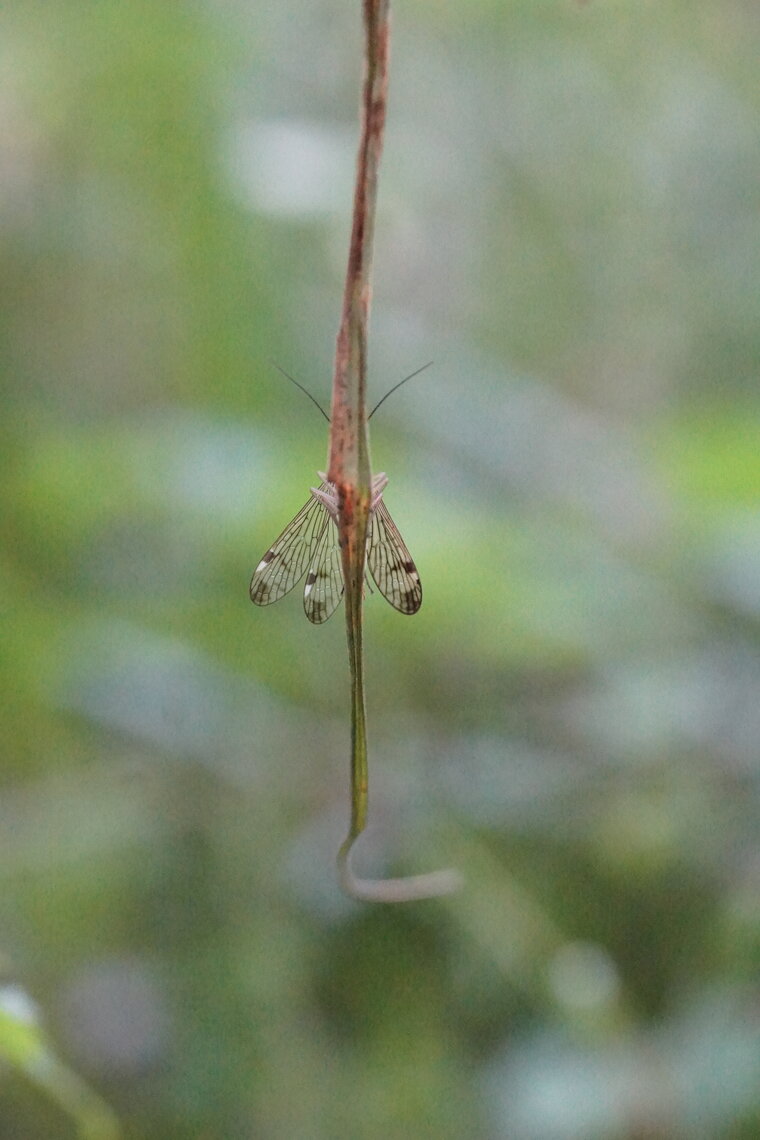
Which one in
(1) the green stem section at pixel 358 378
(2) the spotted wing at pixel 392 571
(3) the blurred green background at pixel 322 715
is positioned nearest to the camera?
(1) the green stem section at pixel 358 378

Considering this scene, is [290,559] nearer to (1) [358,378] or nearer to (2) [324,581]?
(2) [324,581]

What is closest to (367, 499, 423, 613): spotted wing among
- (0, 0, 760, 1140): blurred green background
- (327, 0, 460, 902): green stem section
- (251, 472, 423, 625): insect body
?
(251, 472, 423, 625): insect body

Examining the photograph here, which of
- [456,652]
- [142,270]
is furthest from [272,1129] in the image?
[142,270]

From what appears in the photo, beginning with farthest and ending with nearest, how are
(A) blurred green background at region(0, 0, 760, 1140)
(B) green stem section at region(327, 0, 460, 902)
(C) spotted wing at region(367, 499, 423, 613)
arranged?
1. (A) blurred green background at region(0, 0, 760, 1140)
2. (C) spotted wing at region(367, 499, 423, 613)
3. (B) green stem section at region(327, 0, 460, 902)

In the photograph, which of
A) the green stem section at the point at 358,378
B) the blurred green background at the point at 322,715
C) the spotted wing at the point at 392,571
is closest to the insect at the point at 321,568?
the spotted wing at the point at 392,571

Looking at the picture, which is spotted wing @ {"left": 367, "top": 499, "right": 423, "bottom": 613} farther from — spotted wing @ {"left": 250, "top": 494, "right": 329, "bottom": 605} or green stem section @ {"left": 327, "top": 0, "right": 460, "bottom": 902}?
green stem section @ {"left": 327, "top": 0, "right": 460, "bottom": 902}

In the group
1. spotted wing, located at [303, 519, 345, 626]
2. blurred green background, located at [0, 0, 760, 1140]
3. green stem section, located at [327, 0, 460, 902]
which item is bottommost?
blurred green background, located at [0, 0, 760, 1140]

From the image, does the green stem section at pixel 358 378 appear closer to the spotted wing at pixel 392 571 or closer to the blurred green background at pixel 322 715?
the spotted wing at pixel 392 571
